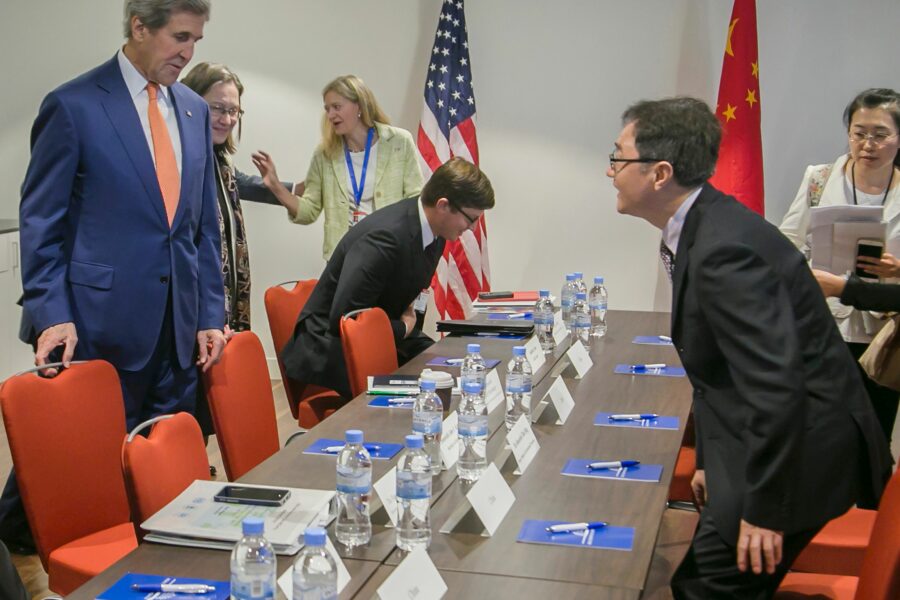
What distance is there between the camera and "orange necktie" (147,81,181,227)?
10.1 ft

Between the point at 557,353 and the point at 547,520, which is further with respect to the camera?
the point at 557,353

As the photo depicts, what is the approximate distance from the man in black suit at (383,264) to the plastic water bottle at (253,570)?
7.16 feet

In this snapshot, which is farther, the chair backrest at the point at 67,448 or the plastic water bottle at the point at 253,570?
the chair backrest at the point at 67,448

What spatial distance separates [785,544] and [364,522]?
33.6 inches

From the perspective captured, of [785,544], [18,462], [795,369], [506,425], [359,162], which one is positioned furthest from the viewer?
[359,162]

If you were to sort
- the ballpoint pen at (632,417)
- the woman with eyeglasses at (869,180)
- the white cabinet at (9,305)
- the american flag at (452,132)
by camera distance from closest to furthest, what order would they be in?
1. the ballpoint pen at (632,417)
2. the woman with eyeglasses at (869,180)
3. the white cabinet at (9,305)
4. the american flag at (452,132)

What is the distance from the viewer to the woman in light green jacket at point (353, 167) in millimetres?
5137

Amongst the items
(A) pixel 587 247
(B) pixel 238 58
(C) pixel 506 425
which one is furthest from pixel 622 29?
(C) pixel 506 425

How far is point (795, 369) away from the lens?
6.40ft

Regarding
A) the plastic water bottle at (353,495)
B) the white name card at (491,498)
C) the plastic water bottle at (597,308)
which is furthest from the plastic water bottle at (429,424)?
the plastic water bottle at (597,308)

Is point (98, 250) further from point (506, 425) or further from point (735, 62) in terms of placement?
point (735, 62)

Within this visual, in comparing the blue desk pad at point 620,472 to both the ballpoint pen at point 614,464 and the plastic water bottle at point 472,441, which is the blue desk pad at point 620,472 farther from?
the plastic water bottle at point 472,441

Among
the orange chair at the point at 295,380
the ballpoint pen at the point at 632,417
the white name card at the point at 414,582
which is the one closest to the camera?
the white name card at the point at 414,582

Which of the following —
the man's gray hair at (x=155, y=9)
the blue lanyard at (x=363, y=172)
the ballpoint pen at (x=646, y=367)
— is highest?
the man's gray hair at (x=155, y=9)
